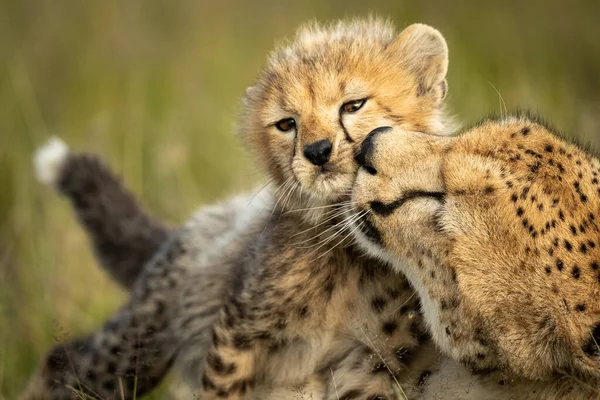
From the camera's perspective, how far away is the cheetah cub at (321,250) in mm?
2531

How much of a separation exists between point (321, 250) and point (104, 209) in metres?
1.34

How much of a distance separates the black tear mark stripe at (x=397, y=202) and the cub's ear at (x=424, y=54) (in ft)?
2.44

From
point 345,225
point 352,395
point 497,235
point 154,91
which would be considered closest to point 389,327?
point 352,395

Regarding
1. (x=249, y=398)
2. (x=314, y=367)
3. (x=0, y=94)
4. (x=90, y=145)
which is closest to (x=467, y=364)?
(x=314, y=367)

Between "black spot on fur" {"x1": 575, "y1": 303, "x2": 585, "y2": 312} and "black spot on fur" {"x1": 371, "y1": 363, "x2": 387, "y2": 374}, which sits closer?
"black spot on fur" {"x1": 575, "y1": 303, "x2": 585, "y2": 312}

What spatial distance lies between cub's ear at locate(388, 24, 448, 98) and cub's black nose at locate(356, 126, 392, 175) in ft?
1.95

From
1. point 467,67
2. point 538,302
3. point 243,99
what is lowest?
point 467,67

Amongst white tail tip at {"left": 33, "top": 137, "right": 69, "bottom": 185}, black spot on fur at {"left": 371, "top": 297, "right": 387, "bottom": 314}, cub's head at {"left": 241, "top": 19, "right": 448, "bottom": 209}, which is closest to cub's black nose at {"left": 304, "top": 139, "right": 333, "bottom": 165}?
cub's head at {"left": 241, "top": 19, "right": 448, "bottom": 209}

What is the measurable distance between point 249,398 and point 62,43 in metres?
4.28

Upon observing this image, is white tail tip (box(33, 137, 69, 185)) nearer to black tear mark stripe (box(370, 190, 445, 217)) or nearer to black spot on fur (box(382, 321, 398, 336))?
black spot on fur (box(382, 321, 398, 336))

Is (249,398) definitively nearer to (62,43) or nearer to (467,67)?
(467,67)

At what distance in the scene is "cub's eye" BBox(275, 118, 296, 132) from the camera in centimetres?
273

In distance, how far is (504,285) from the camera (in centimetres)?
205

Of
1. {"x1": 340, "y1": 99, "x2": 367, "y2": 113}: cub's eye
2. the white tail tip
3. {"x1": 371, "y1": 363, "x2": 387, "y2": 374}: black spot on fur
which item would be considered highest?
the white tail tip
